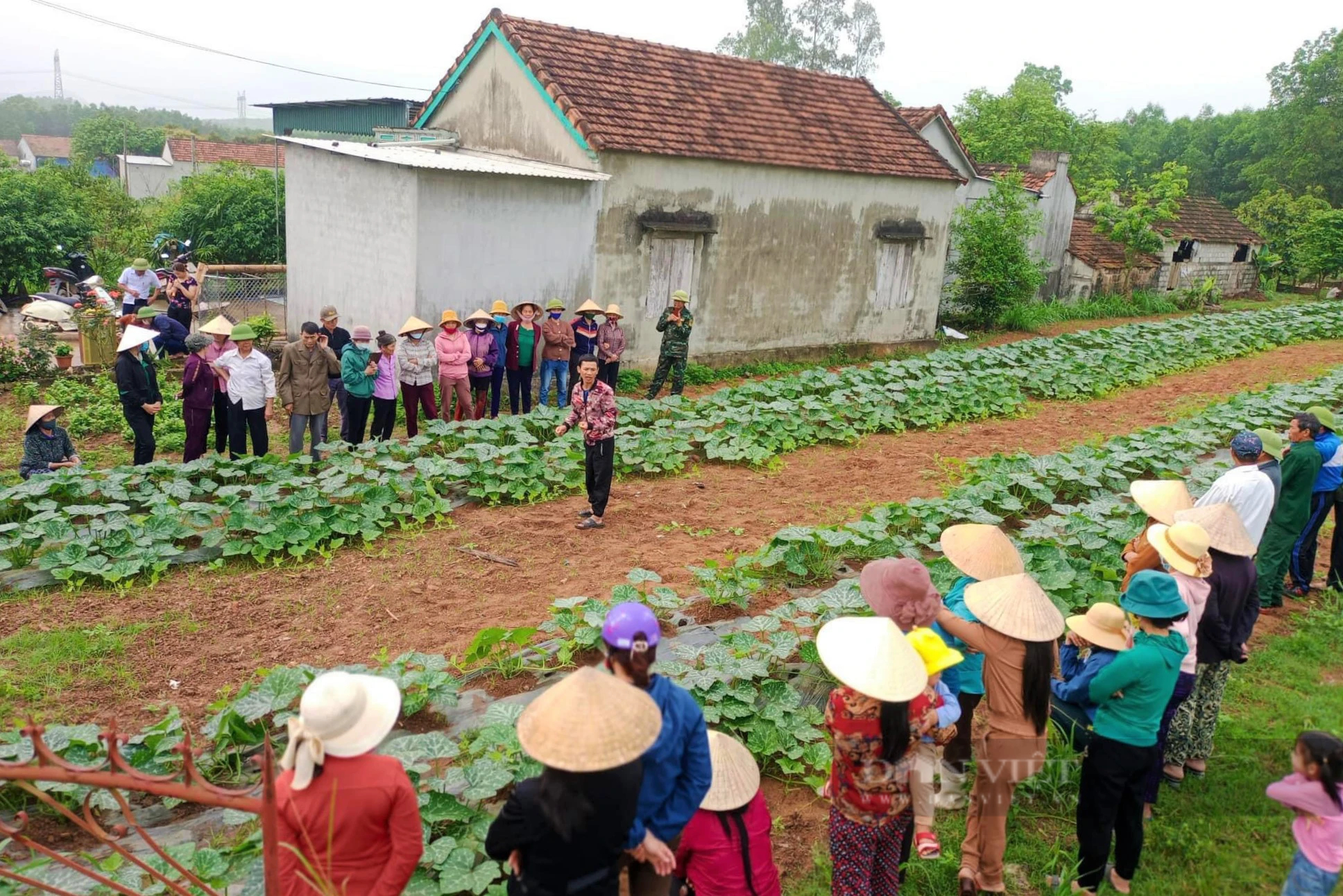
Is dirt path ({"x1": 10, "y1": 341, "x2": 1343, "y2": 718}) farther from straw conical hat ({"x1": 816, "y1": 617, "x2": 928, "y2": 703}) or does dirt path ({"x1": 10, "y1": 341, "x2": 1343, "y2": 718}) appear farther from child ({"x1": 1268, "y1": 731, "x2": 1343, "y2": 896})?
child ({"x1": 1268, "y1": 731, "x2": 1343, "y2": 896})

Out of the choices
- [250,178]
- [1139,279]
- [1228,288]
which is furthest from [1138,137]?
[250,178]

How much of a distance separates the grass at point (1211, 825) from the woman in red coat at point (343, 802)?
2002 millimetres

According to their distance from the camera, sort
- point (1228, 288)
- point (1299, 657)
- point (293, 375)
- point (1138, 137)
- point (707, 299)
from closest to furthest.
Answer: point (1299, 657), point (293, 375), point (707, 299), point (1228, 288), point (1138, 137)

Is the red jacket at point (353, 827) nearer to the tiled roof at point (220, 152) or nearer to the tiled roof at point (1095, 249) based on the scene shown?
the tiled roof at point (1095, 249)

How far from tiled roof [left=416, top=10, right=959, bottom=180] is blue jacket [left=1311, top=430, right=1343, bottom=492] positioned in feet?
31.2

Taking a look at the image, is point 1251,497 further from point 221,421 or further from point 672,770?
point 221,421

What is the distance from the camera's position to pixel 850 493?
32.1 ft

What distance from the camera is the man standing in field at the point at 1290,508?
6.99 m

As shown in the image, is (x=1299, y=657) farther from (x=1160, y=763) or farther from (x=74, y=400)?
(x=74, y=400)

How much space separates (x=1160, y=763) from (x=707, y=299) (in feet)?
37.9

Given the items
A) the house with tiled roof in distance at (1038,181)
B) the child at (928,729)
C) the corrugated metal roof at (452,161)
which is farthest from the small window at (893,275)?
the child at (928,729)

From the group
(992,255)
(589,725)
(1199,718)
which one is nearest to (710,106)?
(992,255)

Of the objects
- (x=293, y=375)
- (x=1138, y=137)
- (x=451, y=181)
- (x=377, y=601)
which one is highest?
(x=1138, y=137)

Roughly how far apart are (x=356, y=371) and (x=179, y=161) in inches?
1589
